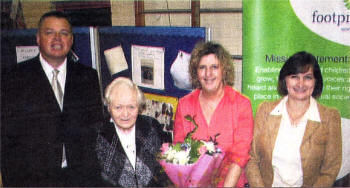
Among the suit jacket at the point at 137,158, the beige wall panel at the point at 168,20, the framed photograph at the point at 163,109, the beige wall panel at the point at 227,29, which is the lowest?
the suit jacket at the point at 137,158

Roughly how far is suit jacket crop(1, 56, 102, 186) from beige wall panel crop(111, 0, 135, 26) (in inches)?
10.2

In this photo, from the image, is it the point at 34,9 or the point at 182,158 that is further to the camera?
the point at 34,9

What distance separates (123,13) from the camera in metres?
1.21

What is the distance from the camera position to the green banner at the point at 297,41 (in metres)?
1.01

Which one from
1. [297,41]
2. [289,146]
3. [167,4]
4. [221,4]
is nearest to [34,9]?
[167,4]

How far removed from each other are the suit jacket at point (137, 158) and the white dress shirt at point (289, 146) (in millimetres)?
444

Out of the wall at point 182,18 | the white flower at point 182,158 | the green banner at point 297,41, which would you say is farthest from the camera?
the wall at point 182,18

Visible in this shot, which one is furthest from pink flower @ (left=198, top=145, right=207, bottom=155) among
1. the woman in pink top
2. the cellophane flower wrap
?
the woman in pink top

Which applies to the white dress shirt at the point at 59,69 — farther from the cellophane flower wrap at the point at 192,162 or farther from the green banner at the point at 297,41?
the green banner at the point at 297,41

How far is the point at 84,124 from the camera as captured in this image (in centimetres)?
115

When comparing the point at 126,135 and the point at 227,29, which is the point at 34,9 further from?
the point at 227,29

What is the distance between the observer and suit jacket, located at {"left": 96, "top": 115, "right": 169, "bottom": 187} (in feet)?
3.44

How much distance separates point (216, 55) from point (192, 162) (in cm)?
41

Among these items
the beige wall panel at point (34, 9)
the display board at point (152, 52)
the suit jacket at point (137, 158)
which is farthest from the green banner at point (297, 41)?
the beige wall panel at point (34, 9)
